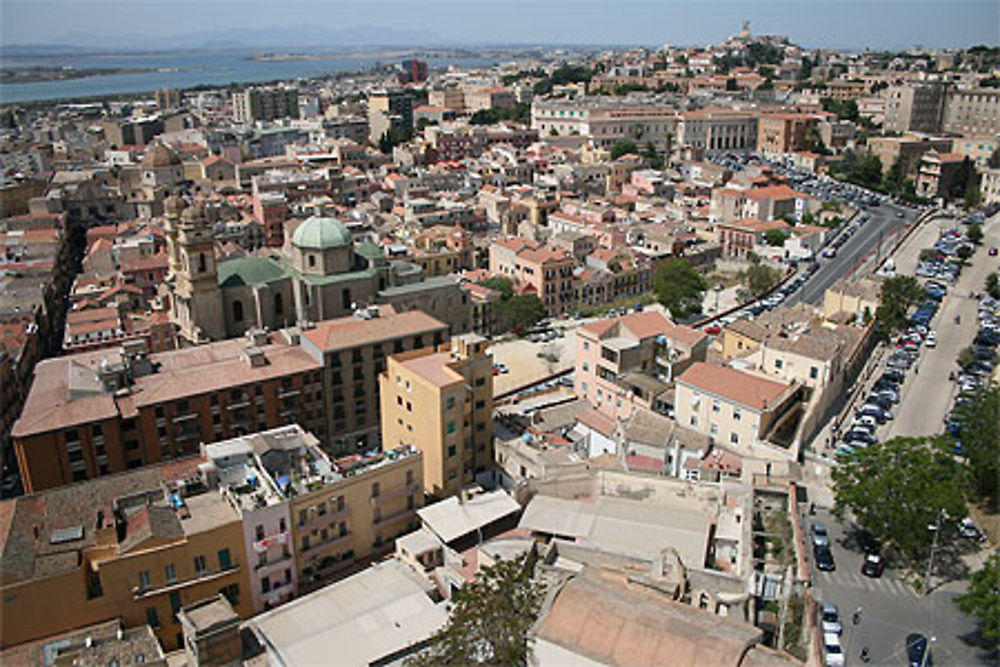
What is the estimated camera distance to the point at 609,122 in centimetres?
9281

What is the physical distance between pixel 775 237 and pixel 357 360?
127 ft

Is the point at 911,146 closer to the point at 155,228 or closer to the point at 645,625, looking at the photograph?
the point at 155,228

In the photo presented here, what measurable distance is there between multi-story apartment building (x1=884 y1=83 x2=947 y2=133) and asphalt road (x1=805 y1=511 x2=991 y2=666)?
82818 millimetres

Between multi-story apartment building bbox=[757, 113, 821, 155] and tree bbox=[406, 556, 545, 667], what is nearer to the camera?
tree bbox=[406, 556, 545, 667]

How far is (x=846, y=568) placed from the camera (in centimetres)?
2289

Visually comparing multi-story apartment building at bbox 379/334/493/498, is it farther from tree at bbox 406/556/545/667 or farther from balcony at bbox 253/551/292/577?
tree at bbox 406/556/545/667

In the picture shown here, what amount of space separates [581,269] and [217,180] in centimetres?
4248

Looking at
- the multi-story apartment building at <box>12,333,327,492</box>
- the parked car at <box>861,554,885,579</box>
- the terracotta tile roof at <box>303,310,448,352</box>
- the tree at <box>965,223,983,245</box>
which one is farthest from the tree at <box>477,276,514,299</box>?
the tree at <box>965,223,983,245</box>

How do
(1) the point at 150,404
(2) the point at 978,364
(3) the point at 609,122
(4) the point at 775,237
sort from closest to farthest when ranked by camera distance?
(1) the point at 150,404
(2) the point at 978,364
(4) the point at 775,237
(3) the point at 609,122

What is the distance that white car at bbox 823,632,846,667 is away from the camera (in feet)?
61.9

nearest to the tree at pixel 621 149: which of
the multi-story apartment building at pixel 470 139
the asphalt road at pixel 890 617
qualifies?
the multi-story apartment building at pixel 470 139

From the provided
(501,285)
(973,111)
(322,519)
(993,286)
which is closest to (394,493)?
(322,519)

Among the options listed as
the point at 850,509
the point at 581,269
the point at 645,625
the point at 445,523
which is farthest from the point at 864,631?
the point at 581,269

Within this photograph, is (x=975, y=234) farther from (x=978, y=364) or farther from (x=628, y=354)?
(x=628, y=354)
